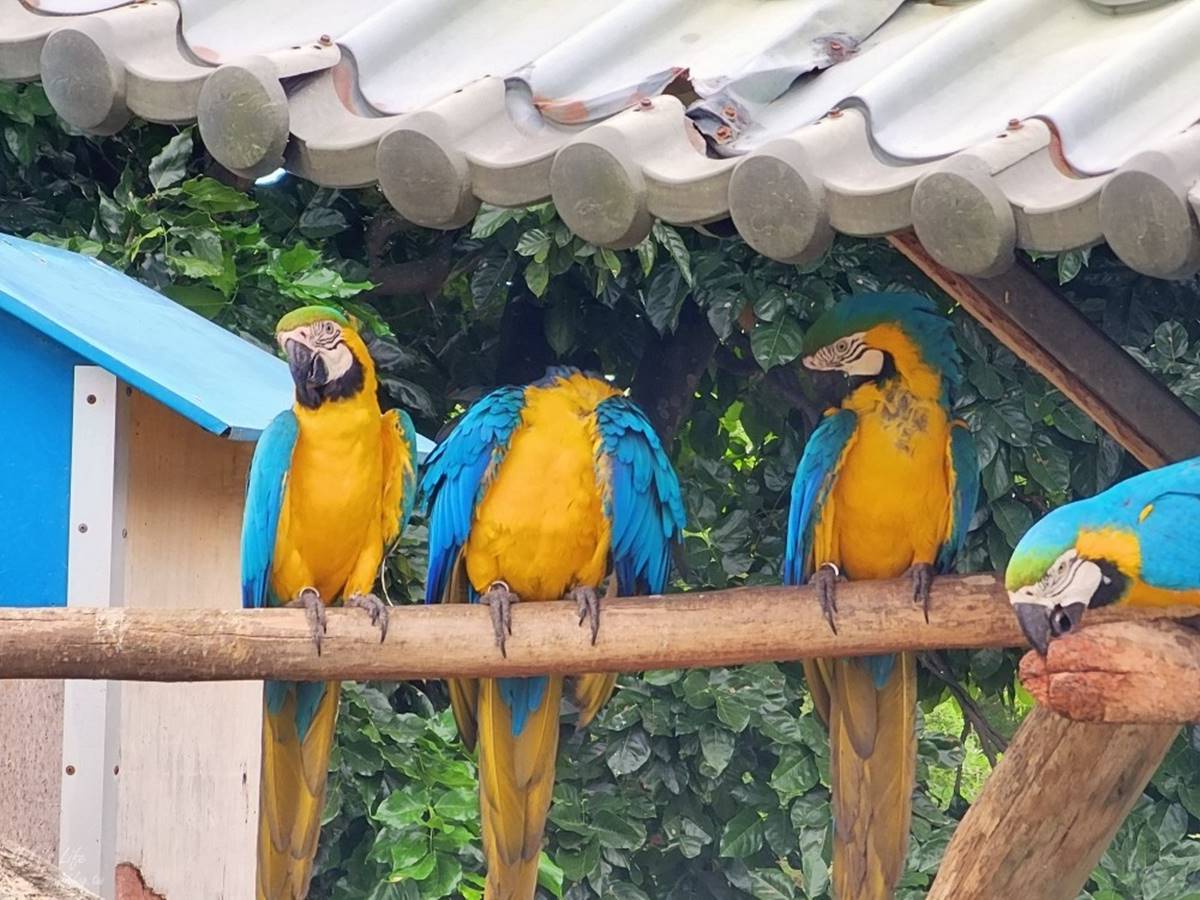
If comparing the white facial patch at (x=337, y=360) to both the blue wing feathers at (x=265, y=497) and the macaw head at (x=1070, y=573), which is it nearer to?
the blue wing feathers at (x=265, y=497)

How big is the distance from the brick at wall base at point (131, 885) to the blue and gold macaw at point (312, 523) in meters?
0.18

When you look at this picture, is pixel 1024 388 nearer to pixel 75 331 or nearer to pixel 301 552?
pixel 301 552

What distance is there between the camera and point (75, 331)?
237cm

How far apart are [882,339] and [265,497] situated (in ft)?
3.42

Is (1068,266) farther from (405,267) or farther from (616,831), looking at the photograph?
(616,831)

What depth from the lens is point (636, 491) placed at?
2.78 m

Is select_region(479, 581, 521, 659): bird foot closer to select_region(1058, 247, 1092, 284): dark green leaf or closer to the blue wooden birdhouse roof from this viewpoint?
the blue wooden birdhouse roof

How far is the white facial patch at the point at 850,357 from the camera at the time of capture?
2.70m

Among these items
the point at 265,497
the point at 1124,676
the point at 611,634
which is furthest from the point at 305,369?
the point at 1124,676

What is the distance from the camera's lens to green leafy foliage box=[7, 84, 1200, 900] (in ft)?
11.5

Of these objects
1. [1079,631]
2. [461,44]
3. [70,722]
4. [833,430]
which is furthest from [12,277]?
[1079,631]

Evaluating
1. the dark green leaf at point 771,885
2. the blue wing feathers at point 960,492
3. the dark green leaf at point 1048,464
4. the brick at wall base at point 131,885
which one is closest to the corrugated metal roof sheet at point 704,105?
the blue wing feathers at point 960,492

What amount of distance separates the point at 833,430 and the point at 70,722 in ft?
4.29

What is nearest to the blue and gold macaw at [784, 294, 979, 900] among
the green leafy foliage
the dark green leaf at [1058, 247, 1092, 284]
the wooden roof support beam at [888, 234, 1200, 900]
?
the wooden roof support beam at [888, 234, 1200, 900]
